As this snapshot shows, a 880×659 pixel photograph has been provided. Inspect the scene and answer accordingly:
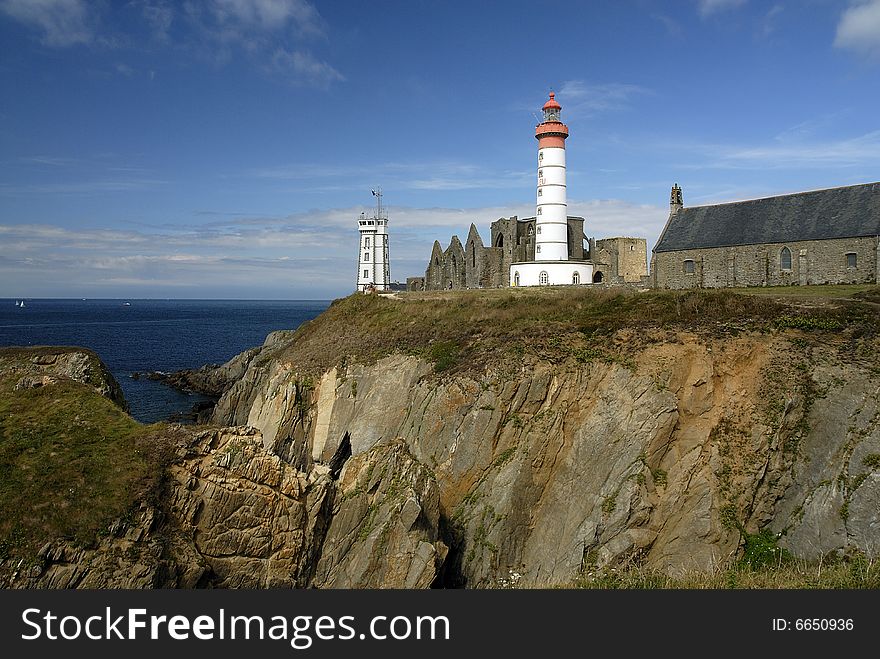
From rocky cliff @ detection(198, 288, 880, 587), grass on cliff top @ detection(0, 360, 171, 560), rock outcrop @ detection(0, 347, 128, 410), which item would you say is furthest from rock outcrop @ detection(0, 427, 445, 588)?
rock outcrop @ detection(0, 347, 128, 410)

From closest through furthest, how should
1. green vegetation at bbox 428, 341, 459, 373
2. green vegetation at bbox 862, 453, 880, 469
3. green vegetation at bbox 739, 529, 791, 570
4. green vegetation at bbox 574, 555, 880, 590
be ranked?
green vegetation at bbox 574, 555, 880, 590 < green vegetation at bbox 862, 453, 880, 469 < green vegetation at bbox 739, 529, 791, 570 < green vegetation at bbox 428, 341, 459, 373

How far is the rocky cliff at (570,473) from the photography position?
16.7 metres

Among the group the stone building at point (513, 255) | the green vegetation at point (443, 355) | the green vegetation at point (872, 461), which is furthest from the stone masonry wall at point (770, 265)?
the green vegetation at point (443, 355)

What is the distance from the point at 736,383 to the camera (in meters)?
20.6

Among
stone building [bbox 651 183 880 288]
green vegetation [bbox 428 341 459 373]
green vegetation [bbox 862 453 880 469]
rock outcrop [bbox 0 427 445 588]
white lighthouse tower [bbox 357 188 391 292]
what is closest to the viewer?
rock outcrop [bbox 0 427 445 588]

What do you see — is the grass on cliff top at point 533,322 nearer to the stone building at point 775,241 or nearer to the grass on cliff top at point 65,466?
the stone building at point 775,241

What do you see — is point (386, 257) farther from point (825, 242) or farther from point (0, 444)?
point (0, 444)

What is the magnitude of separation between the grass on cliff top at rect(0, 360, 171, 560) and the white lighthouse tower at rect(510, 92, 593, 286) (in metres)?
37.4

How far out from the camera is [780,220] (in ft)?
132

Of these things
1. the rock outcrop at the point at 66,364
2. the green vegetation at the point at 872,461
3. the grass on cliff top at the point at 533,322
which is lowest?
the green vegetation at the point at 872,461

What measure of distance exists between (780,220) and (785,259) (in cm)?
286

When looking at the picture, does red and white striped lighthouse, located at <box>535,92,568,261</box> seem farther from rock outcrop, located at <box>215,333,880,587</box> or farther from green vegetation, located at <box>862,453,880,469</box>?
green vegetation, located at <box>862,453,880,469</box>

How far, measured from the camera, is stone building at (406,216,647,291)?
176 feet

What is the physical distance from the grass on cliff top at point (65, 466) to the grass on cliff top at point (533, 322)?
12.9 meters
